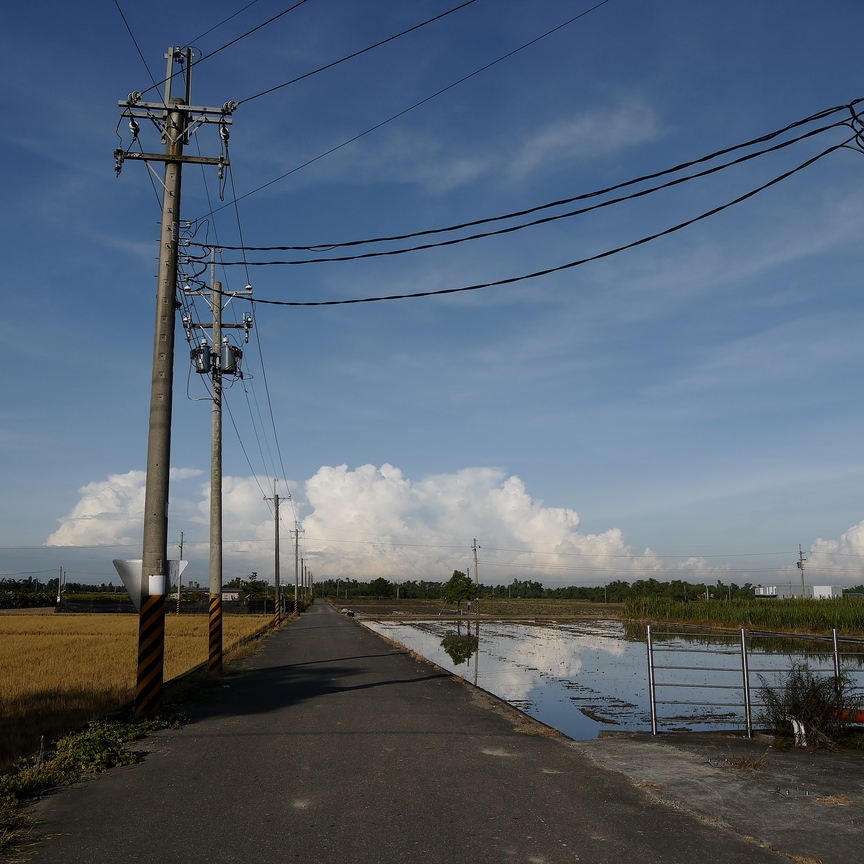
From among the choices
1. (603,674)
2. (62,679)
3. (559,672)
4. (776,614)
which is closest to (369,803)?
(62,679)

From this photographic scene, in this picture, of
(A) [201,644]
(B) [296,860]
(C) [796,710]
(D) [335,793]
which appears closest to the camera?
(B) [296,860]

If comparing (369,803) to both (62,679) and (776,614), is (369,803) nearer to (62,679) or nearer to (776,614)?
(62,679)

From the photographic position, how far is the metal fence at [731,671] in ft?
34.1

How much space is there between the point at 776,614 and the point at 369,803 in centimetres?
3761

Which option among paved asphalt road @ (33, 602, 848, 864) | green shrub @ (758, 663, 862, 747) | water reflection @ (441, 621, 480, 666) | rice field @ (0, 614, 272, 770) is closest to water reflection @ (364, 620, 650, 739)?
water reflection @ (441, 621, 480, 666)

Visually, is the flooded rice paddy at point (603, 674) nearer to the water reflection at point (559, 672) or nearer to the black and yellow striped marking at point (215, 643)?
the water reflection at point (559, 672)

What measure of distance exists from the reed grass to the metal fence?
2.04 metres

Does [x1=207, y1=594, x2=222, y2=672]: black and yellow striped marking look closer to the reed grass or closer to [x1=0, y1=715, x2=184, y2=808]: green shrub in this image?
[x1=0, y1=715, x2=184, y2=808]: green shrub

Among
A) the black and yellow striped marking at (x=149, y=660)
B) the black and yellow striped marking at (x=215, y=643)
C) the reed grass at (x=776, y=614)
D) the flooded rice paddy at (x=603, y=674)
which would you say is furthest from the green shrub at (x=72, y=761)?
the reed grass at (x=776, y=614)

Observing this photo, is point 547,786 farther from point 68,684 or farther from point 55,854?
point 68,684

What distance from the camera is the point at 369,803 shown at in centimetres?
683

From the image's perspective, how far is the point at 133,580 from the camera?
37.0 ft

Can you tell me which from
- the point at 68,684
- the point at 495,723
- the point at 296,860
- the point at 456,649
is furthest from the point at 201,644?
the point at 296,860

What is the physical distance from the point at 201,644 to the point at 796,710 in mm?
24119
